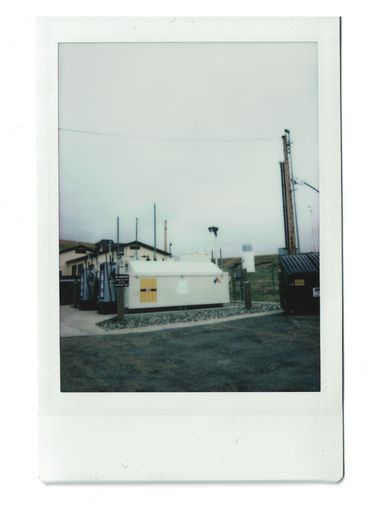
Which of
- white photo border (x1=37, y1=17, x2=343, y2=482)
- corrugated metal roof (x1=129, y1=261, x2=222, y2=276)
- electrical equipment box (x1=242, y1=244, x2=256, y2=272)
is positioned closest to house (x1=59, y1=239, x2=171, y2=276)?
corrugated metal roof (x1=129, y1=261, x2=222, y2=276)

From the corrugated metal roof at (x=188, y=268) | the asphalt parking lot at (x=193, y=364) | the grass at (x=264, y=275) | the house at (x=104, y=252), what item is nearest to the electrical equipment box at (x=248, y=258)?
the grass at (x=264, y=275)

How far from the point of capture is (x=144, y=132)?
2.16m

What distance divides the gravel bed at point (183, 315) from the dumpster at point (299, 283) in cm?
22

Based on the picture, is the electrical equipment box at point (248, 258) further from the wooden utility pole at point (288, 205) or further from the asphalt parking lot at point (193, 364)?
the asphalt parking lot at point (193, 364)

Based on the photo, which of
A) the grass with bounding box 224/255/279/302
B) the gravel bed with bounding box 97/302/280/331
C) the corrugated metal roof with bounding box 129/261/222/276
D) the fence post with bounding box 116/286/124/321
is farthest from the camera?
the fence post with bounding box 116/286/124/321

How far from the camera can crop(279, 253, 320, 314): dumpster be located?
2.24 metres

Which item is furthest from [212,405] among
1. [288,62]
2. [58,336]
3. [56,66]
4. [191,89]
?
[56,66]

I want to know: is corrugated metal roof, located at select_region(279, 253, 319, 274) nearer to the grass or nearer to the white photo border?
the grass

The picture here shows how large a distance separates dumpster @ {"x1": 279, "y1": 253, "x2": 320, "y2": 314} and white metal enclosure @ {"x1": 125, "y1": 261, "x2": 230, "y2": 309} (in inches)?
27.3

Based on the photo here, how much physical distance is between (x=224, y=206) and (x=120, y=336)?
1.22 metres

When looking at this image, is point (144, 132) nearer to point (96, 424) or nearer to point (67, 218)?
point (67, 218)

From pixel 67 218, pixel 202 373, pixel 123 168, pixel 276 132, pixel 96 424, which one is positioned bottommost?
pixel 96 424

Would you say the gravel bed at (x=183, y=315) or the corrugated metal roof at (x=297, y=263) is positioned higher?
the corrugated metal roof at (x=297, y=263)

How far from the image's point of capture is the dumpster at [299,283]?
2.24m
